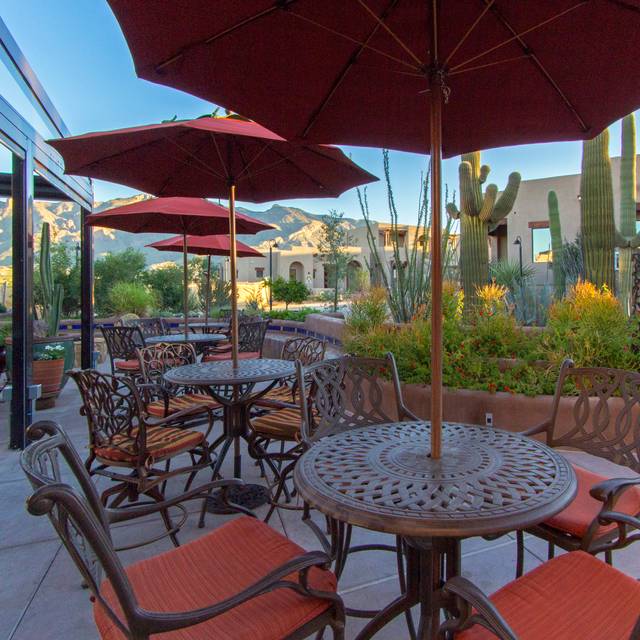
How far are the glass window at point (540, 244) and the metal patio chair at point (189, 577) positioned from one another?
19654 mm

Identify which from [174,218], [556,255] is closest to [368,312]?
[174,218]

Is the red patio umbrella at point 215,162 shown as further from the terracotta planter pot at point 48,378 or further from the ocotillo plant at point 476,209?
the ocotillo plant at point 476,209

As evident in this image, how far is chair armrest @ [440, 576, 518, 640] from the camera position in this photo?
93 cm

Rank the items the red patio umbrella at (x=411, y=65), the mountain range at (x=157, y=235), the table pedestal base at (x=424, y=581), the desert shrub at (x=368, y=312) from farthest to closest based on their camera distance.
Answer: the mountain range at (x=157, y=235), the desert shrub at (x=368, y=312), the red patio umbrella at (x=411, y=65), the table pedestal base at (x=424, y=581)

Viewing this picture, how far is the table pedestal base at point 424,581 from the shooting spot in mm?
1285

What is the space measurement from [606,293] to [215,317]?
8.01 m

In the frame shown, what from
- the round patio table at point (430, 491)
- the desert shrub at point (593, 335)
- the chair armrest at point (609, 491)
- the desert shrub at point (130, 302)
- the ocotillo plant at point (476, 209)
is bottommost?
the chair armrest at point (609, 491)

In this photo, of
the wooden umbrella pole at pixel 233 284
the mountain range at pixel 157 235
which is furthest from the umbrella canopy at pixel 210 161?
the mountain range at pixel 157 235

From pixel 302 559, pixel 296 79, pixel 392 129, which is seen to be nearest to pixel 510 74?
pixel 392 129

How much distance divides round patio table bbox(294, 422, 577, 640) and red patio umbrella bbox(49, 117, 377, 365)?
1878 mm

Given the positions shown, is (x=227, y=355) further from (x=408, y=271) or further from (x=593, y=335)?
(x=593, y=335)

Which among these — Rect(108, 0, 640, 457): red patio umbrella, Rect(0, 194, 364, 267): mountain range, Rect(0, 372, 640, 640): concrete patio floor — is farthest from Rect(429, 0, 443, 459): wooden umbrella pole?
Rect(0, 194, 364, 267): mountain range

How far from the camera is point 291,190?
3826 mm

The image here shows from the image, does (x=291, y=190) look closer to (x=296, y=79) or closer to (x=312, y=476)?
(x=296, y=79)
